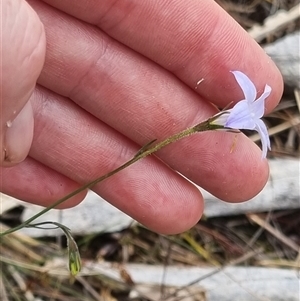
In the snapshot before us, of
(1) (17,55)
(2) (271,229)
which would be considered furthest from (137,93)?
(2) (271,229)

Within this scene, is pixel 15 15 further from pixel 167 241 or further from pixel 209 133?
pixel 167 241

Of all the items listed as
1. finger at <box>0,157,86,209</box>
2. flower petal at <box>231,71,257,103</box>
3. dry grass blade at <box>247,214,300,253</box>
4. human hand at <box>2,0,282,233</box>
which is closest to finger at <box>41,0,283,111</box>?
human hand at <box>2,0,282,233</box>

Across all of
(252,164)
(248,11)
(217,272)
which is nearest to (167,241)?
(217,272)

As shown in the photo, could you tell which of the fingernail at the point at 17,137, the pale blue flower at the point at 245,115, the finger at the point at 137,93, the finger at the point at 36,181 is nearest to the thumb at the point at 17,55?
the fingernail at the point at 17,137

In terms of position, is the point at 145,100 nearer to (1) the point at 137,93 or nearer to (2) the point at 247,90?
(1) the point at 137,93

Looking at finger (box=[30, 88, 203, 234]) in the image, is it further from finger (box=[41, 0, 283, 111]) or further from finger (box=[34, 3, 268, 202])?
finger (box=[41, 0, 283, 111])
